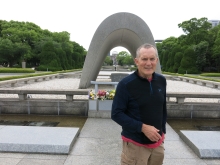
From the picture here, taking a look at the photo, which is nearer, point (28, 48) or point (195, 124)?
point (195, 124)

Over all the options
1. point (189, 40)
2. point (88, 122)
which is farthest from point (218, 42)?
point (88, 122)

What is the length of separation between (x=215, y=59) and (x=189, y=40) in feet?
23.7

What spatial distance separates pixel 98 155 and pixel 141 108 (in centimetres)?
199

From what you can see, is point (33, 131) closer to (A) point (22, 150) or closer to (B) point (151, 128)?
(A) point (22, 150)

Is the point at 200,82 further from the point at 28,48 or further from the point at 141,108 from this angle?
the point at 28,48

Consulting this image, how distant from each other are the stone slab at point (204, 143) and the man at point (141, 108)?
200cm

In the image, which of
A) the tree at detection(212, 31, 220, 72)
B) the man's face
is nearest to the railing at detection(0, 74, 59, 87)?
the man's face

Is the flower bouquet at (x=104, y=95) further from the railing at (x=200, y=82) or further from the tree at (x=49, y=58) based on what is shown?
the tree at (x=49, y=58)

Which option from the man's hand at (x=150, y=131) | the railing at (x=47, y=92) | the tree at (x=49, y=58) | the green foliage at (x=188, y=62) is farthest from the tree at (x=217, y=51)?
the man's hand at (x=150, y=131)

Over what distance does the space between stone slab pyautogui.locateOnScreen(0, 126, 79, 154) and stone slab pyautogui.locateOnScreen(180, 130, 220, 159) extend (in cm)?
225

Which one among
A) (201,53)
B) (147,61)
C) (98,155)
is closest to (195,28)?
(201,53)

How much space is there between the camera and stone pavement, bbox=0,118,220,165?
3.12m

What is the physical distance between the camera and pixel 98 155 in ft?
11.0

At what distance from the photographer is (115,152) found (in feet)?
11.4
